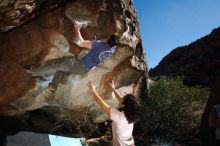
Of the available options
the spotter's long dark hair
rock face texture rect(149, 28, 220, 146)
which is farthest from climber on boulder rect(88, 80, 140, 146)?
rock face texture rect(149, 28, 220, 146)

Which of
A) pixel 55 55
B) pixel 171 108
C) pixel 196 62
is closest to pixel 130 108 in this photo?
pixel 55 55

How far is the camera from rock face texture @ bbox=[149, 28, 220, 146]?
80.0ft

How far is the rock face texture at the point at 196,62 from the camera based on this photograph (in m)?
24.4

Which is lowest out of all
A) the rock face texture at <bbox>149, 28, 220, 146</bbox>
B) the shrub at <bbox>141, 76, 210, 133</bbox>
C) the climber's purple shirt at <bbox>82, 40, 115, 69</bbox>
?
the shrub at <bbox>141, 76, 210, 133</bbox>

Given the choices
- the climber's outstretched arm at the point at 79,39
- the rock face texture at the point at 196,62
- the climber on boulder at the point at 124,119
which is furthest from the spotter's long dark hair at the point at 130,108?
the rock face texture at the point at 196,62

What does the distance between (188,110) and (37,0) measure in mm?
10534

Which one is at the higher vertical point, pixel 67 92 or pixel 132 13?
pixel 132 13

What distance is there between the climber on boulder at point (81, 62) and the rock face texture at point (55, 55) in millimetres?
156

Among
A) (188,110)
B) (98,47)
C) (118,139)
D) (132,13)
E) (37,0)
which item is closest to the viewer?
(118,139)

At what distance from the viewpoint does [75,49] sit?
29.1ft

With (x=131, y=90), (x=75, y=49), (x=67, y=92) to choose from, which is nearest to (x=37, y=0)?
(x=75, y=49)

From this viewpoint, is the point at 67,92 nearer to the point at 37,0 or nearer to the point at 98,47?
the point at 98,47

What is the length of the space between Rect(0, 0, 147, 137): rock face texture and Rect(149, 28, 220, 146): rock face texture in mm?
11915

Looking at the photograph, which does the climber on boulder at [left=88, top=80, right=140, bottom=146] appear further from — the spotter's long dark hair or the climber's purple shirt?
the climber's purple shirt
